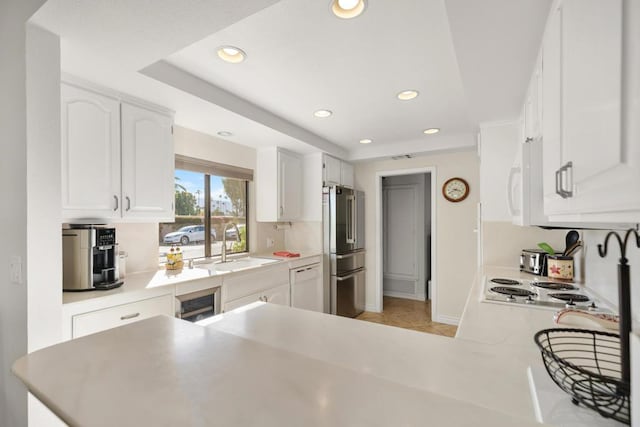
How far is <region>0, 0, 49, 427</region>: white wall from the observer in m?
1.27

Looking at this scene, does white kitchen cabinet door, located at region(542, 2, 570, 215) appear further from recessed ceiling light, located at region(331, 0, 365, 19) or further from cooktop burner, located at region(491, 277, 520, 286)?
cooktop burner, located at region(491, 277, 520, 286)

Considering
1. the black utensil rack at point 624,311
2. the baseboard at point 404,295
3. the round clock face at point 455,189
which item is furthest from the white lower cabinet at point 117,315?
the baseboard at point 404,295

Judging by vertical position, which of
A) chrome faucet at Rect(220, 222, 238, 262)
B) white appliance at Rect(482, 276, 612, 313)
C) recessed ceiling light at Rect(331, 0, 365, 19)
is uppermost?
recessed ceiling light at Rect(331, 0, 365, 19)

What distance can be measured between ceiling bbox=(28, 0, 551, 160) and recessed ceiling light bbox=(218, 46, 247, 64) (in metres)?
0.04

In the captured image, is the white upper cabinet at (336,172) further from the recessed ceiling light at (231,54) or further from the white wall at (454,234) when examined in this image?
the recessed ceiling light at (231,54)

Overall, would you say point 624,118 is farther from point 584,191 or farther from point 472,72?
point 472,72

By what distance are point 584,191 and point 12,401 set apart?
2245 mm

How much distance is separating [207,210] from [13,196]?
1783 millimetres

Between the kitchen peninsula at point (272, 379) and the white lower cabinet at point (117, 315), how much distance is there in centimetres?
111

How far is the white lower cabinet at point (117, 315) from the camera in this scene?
156 cm

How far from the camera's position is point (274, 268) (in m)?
2.99

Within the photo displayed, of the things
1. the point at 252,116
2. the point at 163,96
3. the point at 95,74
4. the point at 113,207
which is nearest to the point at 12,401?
the point at 113,207

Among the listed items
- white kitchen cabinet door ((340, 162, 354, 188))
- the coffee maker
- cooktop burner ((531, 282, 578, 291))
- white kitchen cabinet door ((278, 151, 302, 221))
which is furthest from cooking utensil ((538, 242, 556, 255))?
the coffee maker

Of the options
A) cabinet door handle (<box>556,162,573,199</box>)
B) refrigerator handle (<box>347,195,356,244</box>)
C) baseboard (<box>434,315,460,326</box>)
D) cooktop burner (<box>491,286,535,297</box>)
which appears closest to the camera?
cabinet door handle (<box>556,162,573,199</box>)
